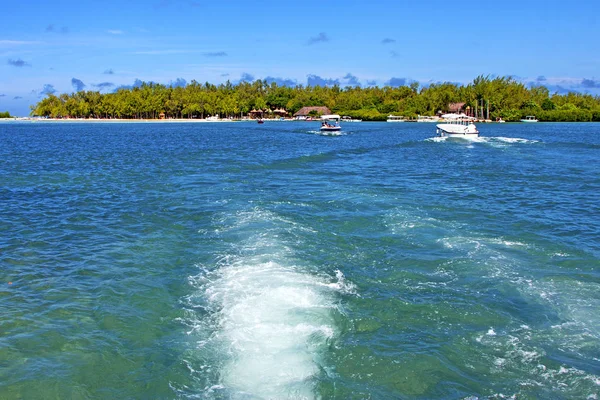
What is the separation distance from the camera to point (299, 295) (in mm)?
12727

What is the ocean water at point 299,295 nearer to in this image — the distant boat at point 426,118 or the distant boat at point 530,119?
the distant boat at point 426,118

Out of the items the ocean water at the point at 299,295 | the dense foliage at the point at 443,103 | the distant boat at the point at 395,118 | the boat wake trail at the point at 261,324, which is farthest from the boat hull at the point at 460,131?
the distant boat at the point at 395,118

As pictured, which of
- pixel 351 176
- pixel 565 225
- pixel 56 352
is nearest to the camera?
pixel 56 352

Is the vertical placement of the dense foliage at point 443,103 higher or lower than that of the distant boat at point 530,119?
higher

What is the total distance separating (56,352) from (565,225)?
20.0 metres

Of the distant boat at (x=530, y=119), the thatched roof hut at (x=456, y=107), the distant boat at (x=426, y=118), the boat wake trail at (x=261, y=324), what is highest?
the thatched roof hut at (x=456, y=107)

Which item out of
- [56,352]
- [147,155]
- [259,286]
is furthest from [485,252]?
[147,155]

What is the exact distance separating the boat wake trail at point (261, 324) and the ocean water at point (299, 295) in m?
0.04

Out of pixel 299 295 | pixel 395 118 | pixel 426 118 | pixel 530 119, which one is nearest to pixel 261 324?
pixel 299 295

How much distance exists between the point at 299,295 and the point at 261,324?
1.90 m

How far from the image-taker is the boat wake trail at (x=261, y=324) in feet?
29.5

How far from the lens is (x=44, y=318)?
11734 mm

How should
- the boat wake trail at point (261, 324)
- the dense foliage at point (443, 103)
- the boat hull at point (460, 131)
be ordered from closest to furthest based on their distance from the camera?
1. the boat wake trail at point (261, 324)
2. the boat hull at point (460, 131)
3. the dense foliage at point (443, 103)

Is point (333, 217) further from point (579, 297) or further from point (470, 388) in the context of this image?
point (470, 388)
